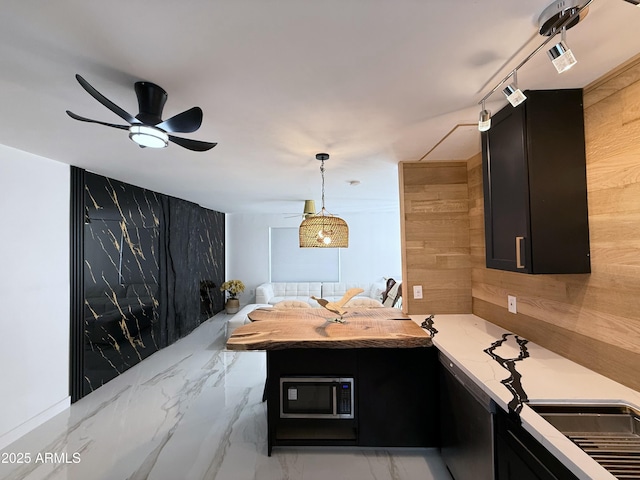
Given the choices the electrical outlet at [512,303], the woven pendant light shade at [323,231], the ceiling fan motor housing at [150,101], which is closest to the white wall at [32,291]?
the ceiling fan motor housing at [150,101]

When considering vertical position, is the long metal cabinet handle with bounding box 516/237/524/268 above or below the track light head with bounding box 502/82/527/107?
below

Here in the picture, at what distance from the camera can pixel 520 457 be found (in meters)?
1.16

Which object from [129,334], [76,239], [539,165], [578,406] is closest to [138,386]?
[129,334]

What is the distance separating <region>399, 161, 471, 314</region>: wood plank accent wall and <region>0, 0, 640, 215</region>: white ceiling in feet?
1.63

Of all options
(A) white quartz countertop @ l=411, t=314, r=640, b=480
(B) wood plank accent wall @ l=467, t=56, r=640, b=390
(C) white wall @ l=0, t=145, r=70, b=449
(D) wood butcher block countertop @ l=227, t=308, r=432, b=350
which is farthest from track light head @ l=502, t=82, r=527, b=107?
(C) white wall @ l=0, t=145, r=70, b=449

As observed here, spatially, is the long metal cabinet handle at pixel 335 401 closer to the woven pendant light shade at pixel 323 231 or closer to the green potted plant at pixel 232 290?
the woven pendant light shade at pixel 323 231

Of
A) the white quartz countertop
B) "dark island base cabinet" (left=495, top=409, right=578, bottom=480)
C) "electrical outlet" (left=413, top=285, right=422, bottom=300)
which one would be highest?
"electrical outlet" (left=413, top=285, right=422, bottom=300)

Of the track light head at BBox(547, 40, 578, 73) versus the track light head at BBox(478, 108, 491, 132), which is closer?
the track light head at BBox(547, 40, 578, 73)

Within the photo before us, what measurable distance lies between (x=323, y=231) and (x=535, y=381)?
1.90 metres

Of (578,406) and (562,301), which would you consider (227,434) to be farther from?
(562,301)

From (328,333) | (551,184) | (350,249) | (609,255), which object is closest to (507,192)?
(551,184)

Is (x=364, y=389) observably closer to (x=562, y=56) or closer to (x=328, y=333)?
(x=328, y=333)

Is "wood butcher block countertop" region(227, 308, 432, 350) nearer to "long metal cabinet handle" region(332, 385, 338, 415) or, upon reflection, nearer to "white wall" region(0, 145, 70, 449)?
"long metal cabinet handle" region(332, 385, 338, 415)

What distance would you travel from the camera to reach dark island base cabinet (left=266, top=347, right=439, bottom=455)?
7.09ft
